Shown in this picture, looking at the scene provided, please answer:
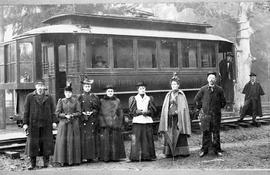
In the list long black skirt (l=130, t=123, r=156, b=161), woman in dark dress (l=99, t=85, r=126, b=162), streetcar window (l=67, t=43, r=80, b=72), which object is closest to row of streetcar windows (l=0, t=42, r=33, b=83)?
streetcar window (l=67, t=43, r=80, b=72)

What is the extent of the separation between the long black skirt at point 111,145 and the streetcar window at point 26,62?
8.78 feet

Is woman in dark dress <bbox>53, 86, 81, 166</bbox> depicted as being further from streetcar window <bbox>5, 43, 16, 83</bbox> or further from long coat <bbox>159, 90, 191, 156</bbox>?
streetcar window <bbox>5, 43, 16, 83</bbox>

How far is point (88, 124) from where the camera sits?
6797 mm

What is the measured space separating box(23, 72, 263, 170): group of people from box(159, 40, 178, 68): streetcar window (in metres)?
2.79

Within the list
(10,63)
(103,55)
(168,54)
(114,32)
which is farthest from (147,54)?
(10,63)

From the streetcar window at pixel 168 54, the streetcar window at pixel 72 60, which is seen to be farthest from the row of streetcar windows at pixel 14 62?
the streetcar window at pixel 168 54

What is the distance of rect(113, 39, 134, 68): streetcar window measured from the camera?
29.6 feet

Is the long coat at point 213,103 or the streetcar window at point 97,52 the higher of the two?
the streetcar window at point 97,52

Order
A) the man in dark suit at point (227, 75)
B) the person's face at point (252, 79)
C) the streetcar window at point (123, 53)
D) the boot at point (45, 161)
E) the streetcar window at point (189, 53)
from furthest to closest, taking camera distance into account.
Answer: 1. the man in dark suit at point (227, 75)
2. the streetcar window at point (189, 53)
3. the streetcar window at point (123, 53)
4. the person's face at point (252, 79)
5. the boot at point (45, 161)

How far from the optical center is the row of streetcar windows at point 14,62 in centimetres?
864

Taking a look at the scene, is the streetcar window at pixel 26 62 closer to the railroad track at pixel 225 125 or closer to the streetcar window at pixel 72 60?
the streetcar window at pixel 72 60

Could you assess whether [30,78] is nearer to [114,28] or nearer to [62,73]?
[62,73]

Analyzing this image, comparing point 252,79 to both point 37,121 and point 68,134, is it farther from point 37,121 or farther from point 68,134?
point 37,121

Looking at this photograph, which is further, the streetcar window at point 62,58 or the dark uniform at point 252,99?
the streetcar window at point 62,58
